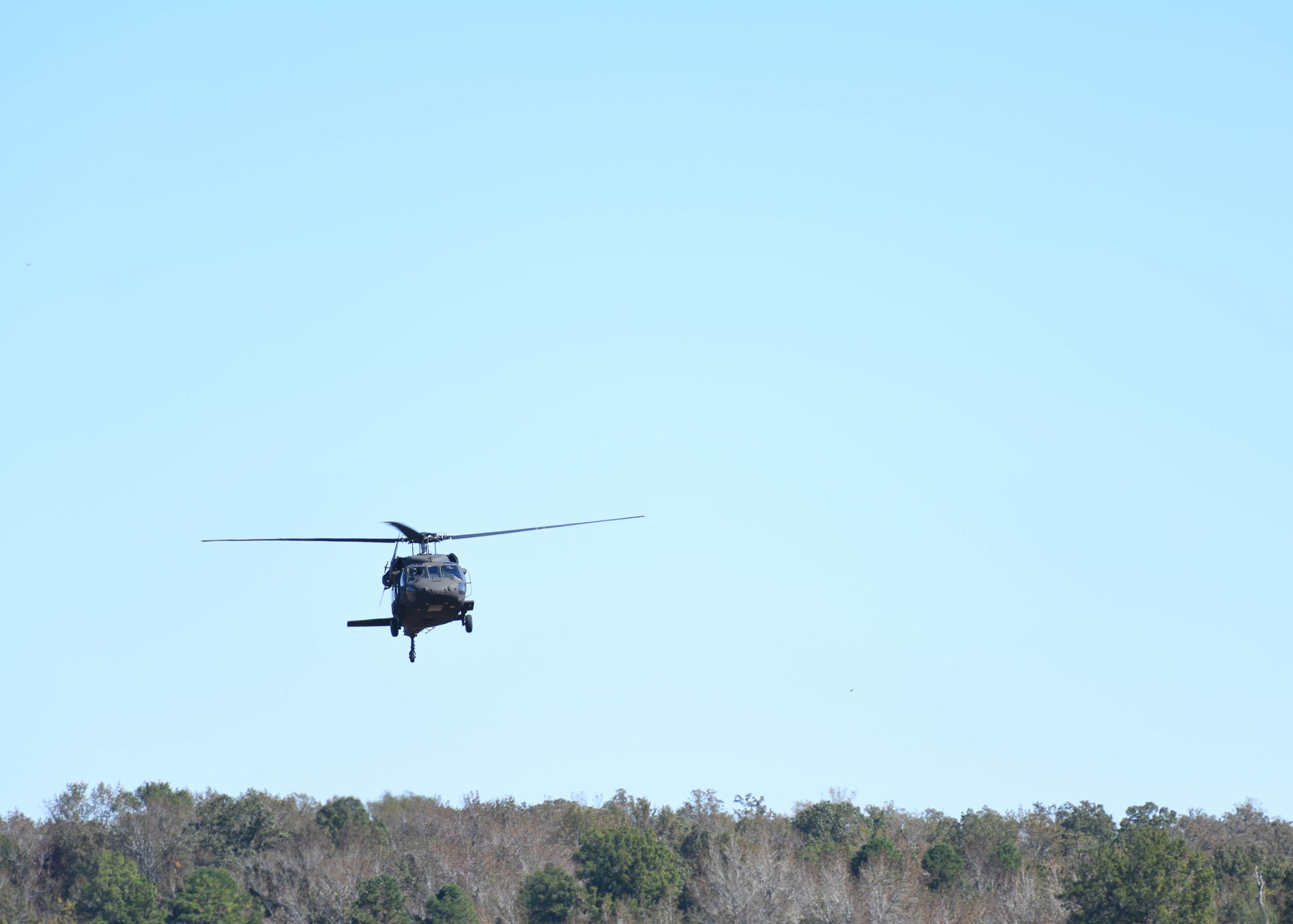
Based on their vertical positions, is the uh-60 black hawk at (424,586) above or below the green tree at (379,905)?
above

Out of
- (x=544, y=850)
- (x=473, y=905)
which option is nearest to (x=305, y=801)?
(x=544, y=850)

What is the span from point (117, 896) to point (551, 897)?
3231 centimetres

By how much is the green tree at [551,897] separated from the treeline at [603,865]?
13cm

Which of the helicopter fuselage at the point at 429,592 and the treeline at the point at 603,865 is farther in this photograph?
the treeline at the point at 603,865

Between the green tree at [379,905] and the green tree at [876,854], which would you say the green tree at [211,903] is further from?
the green tree at [876,854]

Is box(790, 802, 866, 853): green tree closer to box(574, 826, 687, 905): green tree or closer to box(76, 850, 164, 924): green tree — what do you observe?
box(574, 826, 687, 905): green tree

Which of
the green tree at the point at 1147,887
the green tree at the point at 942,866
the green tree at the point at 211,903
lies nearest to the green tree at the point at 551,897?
the green tree at the point at 211,903

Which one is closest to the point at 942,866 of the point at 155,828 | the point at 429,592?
the point at 155,828

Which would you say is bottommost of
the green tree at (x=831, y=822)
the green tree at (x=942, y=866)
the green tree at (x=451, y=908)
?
the green tree at (x=451, y=908)

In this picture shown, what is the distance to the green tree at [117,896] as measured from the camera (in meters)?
128

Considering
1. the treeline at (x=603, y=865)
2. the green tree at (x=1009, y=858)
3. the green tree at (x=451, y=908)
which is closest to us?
the treeline at (x=603, y=865)

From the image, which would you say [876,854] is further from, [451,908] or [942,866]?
Answer: [451,908]

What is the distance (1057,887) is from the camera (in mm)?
118312

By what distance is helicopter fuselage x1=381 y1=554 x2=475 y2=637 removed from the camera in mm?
56906
